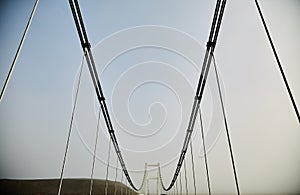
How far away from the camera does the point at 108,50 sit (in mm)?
10523

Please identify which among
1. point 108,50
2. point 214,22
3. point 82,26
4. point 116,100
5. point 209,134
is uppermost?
point 108,50

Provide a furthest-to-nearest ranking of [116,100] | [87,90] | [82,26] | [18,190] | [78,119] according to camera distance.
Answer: [18,190], [116,100], [78,119], [87,90], [82,26]

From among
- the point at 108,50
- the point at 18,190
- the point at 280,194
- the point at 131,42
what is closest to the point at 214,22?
the point at 108,50

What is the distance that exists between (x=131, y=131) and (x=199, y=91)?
827cm

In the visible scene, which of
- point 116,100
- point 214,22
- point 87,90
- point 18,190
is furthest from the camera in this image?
point 18,190

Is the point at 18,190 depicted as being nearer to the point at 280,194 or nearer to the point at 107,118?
the point at 107,118

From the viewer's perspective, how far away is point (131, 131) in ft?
43.2

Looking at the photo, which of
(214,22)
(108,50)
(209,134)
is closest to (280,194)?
(209,134)

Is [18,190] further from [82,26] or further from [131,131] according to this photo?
[82,26]

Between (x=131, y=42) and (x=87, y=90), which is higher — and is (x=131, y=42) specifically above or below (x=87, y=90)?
above

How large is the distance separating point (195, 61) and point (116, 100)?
5.12 metres

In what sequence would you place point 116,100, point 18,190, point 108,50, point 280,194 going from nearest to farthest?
point 108,50 < point 116,100 < point 18,190 < point 280,194

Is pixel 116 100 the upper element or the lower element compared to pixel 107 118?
upper

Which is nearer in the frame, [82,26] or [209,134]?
[82,26]
